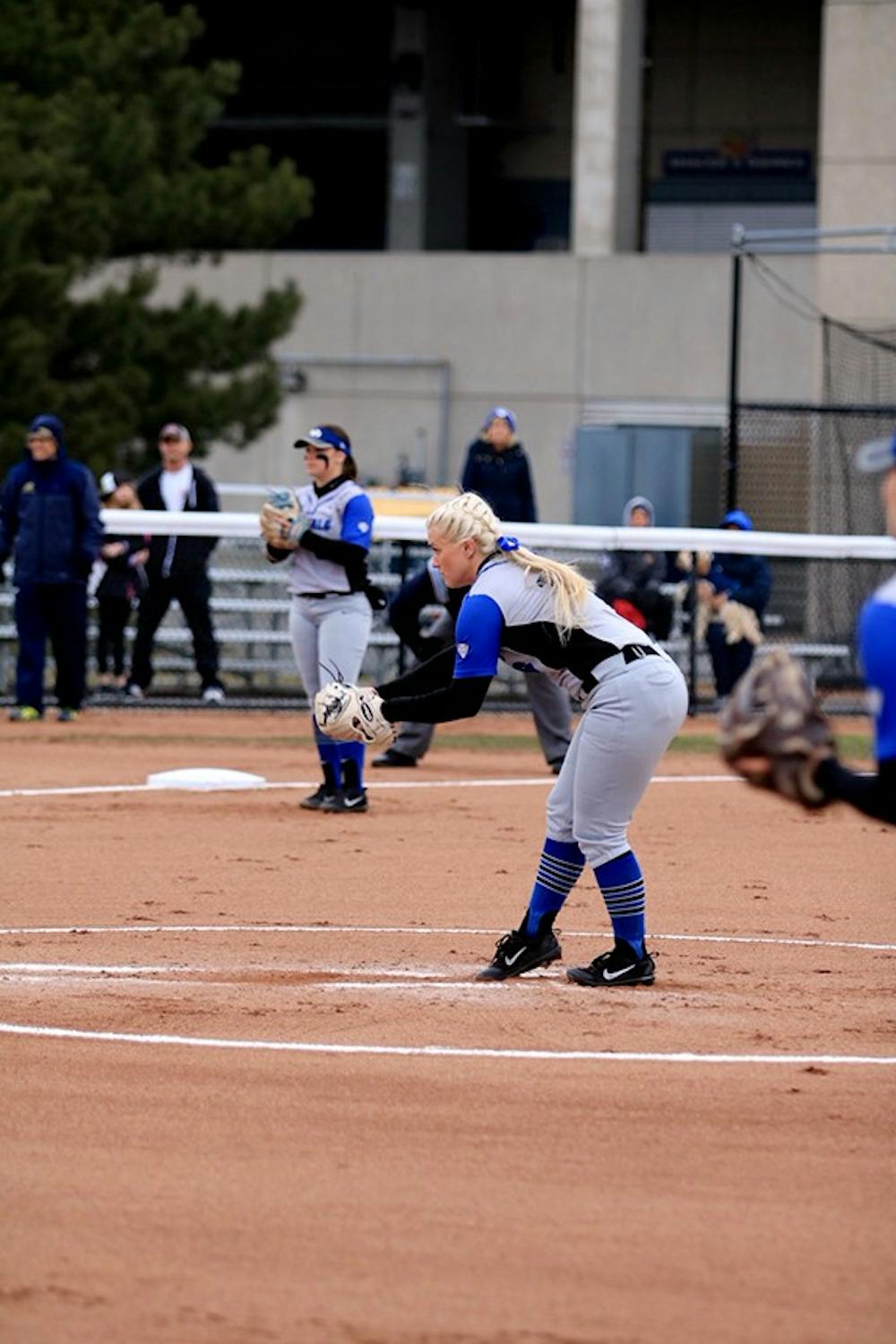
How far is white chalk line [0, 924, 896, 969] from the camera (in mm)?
9469

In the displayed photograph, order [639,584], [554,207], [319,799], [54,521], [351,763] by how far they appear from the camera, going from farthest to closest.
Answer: [554,207] → [639,584] → [54,521] → [319,799] → [351,763]

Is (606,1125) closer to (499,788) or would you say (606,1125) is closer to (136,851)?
(136,851)

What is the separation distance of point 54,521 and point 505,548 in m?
10.2

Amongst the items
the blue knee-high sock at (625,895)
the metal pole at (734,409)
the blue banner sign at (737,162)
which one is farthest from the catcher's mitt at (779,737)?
the blue banner sign at (737,162)

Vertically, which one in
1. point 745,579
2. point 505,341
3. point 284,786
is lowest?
point 284,786

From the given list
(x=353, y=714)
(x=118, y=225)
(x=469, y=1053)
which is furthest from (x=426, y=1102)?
(x=118, y=225)

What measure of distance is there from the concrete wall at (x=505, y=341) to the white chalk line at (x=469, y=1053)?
2690cm

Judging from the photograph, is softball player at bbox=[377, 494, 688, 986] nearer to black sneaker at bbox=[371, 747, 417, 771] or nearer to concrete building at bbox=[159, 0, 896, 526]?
black sneaker at bbox=[371, 747, 417, 771]

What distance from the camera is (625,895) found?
8133 mm

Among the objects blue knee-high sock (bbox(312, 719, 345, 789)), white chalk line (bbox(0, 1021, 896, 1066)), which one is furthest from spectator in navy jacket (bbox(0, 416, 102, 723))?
white chalk line (bbox(0, 1021, 896, 1066))

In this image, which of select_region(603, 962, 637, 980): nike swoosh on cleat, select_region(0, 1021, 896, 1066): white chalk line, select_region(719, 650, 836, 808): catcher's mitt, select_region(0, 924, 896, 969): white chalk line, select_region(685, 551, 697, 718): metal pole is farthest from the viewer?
select_region(685, 551, 697, 718): metal pole

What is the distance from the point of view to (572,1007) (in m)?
7.90

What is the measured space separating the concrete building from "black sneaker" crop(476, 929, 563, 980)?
20.5 metres

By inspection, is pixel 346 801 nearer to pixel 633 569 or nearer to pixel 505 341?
pixel 633 569
